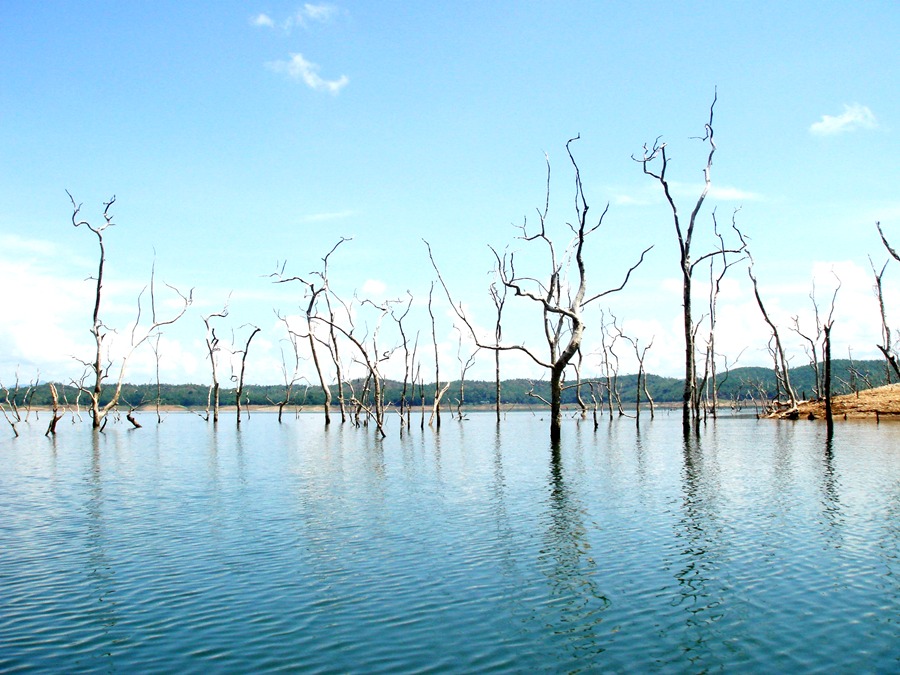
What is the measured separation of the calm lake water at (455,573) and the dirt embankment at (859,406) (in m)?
39.1

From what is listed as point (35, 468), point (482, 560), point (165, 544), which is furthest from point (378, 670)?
point (35, 468)

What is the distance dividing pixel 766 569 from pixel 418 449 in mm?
26583

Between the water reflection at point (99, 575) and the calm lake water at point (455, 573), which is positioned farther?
the water reflection at point (99, 575)

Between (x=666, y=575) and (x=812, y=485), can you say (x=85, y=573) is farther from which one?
(x=812, y=485)

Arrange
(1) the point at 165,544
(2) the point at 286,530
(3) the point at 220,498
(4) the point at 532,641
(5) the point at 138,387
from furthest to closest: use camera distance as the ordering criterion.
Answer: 1. (5) the point at 138,387
2. (3) the point at 220,498
3. (2) the point at 286,530
4. (1) the point at 165,544
5. (4) the point at 532,641

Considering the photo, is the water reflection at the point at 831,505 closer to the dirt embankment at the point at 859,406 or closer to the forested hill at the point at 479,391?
the dirt embankment at the point at 859,406

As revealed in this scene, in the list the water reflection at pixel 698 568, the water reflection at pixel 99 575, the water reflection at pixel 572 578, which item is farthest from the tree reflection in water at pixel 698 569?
the water reflection at pixel 99 575

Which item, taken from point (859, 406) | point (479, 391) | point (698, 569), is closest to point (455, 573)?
point (698, 569)

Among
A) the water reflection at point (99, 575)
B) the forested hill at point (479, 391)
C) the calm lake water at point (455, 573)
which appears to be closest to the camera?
the calm lake water at point (455, 573)

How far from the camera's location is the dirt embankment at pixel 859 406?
57.5 meters

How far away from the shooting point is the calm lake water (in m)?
8.16

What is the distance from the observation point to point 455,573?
1151 centimetres

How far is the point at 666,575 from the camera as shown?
11234mm

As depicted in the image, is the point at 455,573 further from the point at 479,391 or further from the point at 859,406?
the point at 479,391
